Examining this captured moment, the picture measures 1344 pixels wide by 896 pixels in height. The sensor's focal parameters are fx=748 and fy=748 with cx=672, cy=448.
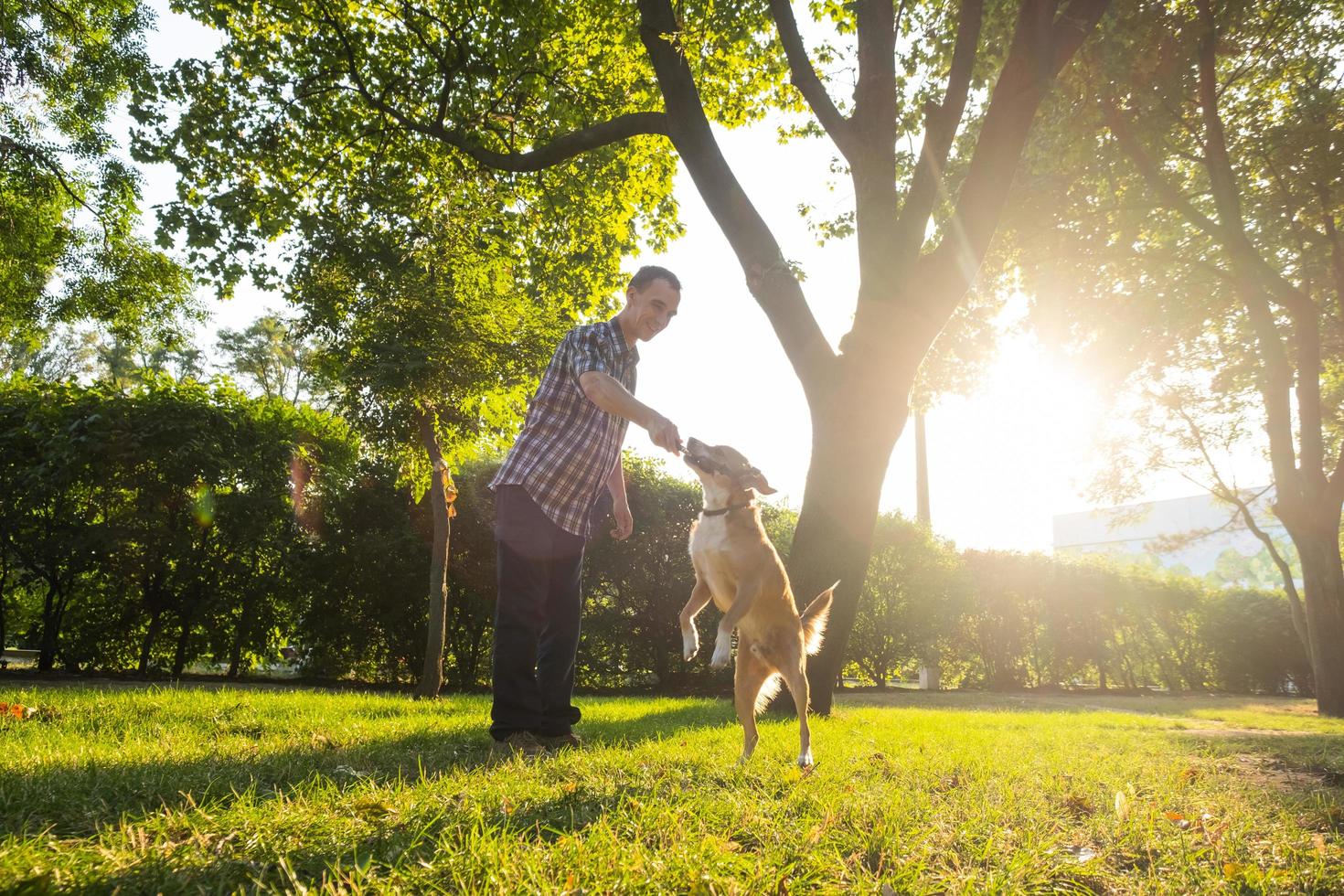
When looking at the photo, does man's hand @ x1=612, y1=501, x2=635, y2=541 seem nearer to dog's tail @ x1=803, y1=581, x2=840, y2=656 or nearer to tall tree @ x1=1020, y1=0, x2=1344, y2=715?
dog's tail @ x1=803, y1=581, x2=840, y2=656

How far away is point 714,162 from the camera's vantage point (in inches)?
283

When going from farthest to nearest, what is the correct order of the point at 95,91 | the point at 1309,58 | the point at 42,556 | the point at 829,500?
the point at 95,91 < the point at 1309,58 < the point at 42,556 < the point at 829,500

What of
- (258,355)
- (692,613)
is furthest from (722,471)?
(258,355)

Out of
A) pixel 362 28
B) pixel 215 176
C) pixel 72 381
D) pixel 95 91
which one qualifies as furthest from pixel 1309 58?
pixel 95 91

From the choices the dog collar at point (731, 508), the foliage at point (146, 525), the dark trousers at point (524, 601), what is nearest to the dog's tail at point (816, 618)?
the dog collar at point (731, 508)

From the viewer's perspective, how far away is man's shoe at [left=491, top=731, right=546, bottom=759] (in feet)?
11.3

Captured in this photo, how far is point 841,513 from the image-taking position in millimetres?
6289

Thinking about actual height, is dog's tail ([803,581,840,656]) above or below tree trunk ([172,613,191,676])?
above

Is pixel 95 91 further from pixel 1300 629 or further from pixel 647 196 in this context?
pixel 1300 629

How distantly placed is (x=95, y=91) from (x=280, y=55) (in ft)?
21.7

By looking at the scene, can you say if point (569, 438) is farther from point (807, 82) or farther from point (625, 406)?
point (807, 82)

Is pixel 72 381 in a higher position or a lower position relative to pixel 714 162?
lower

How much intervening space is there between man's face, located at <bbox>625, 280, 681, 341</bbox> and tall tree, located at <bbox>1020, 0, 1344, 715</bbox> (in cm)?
812

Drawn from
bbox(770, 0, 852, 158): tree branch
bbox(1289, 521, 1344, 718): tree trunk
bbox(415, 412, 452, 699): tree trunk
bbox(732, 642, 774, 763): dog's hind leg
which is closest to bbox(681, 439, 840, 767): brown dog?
bbox(732, 642, 774, 763): dog's hind leg
